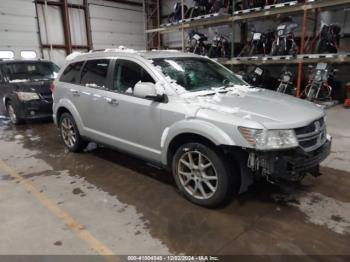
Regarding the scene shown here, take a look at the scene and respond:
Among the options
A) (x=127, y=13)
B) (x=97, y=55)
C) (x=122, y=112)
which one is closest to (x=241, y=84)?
(x=122, y=112)

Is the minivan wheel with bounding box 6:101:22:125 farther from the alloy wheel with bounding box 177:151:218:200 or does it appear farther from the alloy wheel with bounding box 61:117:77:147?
the alloy wheel with bounding box 177:151:218:200

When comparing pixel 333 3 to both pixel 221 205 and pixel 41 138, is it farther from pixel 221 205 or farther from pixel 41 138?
pixel 41 138

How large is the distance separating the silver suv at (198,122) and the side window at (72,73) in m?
0.30

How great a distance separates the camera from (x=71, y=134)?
15.2 ft

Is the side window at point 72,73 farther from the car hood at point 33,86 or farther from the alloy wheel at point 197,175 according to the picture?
the alloy wheel at point 197,175

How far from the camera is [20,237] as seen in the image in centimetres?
247

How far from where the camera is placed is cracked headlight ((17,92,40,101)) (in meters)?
6.45

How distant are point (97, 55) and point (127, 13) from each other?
1256 cm

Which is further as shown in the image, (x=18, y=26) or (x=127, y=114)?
(x=18, y=26)

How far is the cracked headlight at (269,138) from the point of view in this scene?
2381mm

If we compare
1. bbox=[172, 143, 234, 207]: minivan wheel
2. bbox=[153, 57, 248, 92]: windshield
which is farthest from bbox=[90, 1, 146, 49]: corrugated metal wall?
bbox=[172, 143, 234, 207]: minivan wheel

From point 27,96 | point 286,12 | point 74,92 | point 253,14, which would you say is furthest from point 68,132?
point 286,12

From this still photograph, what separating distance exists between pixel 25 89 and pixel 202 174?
5480mm

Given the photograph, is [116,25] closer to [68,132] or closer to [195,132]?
[68,132]
